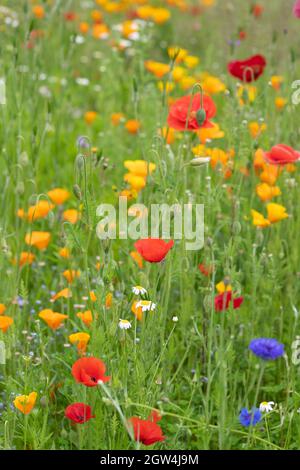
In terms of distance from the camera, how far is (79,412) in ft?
6.56

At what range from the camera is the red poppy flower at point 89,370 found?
Answer: 6.30 feet

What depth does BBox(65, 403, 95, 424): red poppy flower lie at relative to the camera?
1991 mm

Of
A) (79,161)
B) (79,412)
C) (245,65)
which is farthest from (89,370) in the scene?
(245,65)

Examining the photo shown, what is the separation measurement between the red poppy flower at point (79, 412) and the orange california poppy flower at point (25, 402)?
78 millimetres

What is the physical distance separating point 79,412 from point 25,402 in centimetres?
12

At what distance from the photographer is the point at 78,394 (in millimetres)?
2113

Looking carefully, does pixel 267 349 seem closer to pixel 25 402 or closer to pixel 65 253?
pixel 25 402

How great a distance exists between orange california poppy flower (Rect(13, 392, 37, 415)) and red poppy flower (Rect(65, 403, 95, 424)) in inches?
3.1

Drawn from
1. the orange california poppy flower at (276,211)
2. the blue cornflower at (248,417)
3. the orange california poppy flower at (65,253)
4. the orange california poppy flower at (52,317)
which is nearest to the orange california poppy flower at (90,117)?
the orange california poppy flower at (65,253)

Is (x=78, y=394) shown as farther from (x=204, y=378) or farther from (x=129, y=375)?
(x=204, y=378)

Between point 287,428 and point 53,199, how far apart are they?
115 cm

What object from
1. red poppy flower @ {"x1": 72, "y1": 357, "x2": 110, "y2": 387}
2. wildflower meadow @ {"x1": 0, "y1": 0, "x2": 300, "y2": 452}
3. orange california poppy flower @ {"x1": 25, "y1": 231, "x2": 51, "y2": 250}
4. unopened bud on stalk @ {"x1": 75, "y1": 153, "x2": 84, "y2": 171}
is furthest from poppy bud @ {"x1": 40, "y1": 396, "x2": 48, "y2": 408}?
orange california poppy flower @ {"x1": 25, "y1": 231, "x2": 51, "y2": 250}
